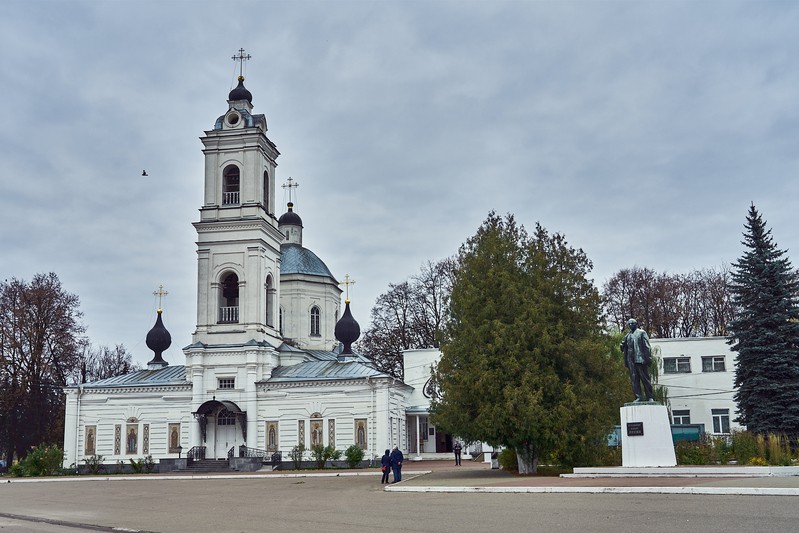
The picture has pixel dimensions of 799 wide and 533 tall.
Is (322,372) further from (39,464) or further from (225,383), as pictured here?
(39,464)

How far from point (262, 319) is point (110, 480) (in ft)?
40.4

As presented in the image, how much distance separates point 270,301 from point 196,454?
9531mm

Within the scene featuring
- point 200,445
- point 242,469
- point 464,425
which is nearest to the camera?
A: point 464,425

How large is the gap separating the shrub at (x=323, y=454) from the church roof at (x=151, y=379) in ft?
28.9

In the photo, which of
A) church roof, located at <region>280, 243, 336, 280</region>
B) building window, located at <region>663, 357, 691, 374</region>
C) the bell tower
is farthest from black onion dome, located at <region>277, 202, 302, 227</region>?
building window, located at <region>663, 357, 691, 374</region>

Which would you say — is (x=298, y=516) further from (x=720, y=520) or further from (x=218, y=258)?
(x=218, y=258)

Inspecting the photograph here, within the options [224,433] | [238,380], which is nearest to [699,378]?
[238,380]

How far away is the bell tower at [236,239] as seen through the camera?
4628 centimetres

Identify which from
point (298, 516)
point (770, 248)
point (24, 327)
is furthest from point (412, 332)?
point (298, 516)

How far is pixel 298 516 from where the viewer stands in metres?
16.3

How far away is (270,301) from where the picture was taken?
49.0 meters

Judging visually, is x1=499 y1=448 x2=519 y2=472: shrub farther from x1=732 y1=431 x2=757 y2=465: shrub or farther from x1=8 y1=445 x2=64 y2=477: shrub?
x1=8 y1=445 x2=64 y2=477: shrub

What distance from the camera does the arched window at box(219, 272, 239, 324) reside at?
46.8 meters

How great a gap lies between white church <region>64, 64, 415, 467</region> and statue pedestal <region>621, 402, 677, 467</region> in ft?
65.4
